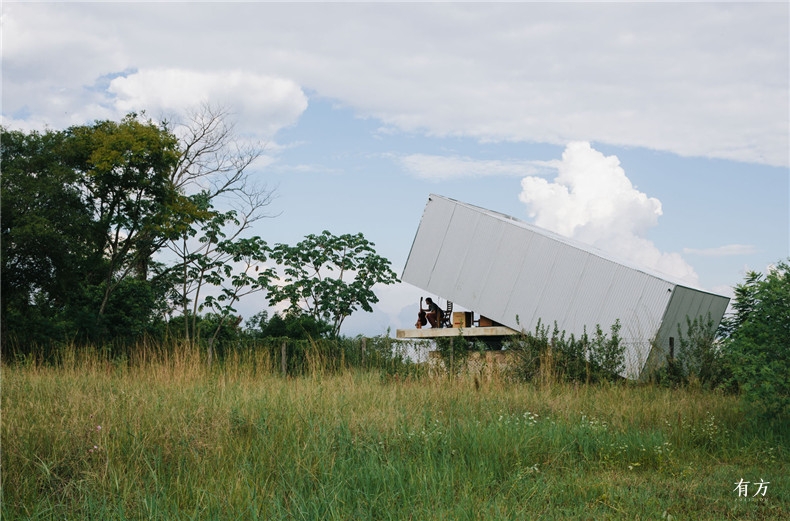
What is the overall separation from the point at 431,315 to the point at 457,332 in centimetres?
156

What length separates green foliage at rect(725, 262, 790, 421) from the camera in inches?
307

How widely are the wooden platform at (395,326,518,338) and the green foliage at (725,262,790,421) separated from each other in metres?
9.98

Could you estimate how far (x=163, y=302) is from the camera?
24.0 m

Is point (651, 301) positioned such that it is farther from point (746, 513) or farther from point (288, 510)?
point (288, 510)

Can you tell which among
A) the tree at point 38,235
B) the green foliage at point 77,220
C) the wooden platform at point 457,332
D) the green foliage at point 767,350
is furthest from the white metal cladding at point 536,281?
the tree at point 38,235

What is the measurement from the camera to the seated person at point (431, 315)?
69.1 ft

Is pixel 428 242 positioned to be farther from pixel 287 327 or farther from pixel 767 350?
pixel 767 350

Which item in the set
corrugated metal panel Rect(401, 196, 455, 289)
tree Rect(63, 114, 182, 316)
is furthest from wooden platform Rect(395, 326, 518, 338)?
tree Rect(63, 114, 182, 316)

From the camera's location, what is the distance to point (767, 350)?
26.4 ft

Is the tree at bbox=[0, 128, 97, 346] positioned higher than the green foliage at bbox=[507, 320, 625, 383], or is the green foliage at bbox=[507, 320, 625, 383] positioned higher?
the tree at bbox=[0, 128, 97, 346]

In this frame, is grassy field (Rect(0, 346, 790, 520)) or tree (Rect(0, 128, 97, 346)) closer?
grassy field (Rect(0, 346, 790, 520))

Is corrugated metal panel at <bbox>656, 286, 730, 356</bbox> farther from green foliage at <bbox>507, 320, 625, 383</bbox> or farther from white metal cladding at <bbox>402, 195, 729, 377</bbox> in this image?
green foliage at <bbox>507, 320, 625, 383</bbox>

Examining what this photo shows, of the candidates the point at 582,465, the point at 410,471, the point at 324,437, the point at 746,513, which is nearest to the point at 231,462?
the point at 324,437

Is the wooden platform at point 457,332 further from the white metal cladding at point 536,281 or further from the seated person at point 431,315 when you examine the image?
the white metal cladding at point 536,281
